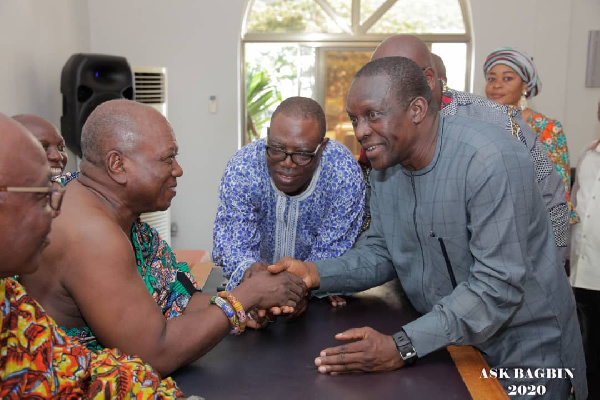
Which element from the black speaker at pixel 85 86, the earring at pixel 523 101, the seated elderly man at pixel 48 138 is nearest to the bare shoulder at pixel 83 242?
the seated elderly man at pixel 48 138

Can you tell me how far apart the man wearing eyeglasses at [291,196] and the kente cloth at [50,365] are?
90cm

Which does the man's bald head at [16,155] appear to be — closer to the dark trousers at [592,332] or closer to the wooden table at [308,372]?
the wooden table at [308,372]

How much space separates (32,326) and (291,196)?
4.34ft

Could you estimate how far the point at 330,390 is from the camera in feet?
4.79

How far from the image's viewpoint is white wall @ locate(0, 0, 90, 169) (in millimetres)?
4234

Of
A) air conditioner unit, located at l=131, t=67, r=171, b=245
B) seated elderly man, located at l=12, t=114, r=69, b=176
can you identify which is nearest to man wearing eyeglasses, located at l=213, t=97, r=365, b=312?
seated elderly man, located at l=12, t=114, r=69, b=176

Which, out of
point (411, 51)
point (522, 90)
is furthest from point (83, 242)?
point (522, 90)

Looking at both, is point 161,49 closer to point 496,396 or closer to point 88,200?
point 88,200

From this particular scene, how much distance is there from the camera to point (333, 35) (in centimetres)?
661

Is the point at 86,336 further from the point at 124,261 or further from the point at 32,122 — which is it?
the point at 32,122

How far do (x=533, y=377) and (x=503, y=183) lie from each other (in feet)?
2.08

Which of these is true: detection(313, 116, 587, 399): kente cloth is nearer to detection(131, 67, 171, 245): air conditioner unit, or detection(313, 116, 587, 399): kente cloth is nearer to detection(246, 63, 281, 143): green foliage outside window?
detection(131, 67, 171, 245): air conditioner unit

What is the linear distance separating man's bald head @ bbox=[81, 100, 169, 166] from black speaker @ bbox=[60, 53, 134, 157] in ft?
10.5

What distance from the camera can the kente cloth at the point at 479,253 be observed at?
1.67m
